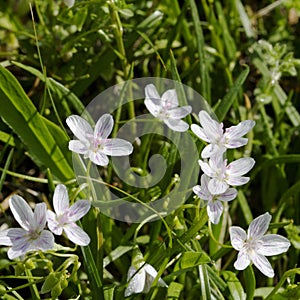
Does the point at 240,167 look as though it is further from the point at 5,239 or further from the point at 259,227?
the point at 5,239

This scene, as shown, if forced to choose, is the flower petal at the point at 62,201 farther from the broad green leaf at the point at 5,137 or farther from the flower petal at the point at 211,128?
the broad green leaf at the point at 5,137

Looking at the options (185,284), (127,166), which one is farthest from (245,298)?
(127,166)

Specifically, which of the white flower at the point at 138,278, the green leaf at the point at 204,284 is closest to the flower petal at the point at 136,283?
the white flower at the point at 138,278

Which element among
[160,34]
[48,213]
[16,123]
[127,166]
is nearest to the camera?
[48,213]

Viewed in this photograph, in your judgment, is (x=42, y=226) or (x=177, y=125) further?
(x=177, y=125)

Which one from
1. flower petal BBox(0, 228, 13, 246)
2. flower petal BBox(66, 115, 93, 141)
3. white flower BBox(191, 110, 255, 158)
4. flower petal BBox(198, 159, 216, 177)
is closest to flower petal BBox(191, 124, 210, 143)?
→ white flower BBox(191, 110, 255, 158)

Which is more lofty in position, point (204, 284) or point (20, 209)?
point (20, 209)

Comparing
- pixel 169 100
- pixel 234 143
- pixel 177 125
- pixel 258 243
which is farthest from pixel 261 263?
pixel 169 100

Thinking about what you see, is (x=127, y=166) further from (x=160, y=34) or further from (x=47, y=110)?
(x=160, y=34)
